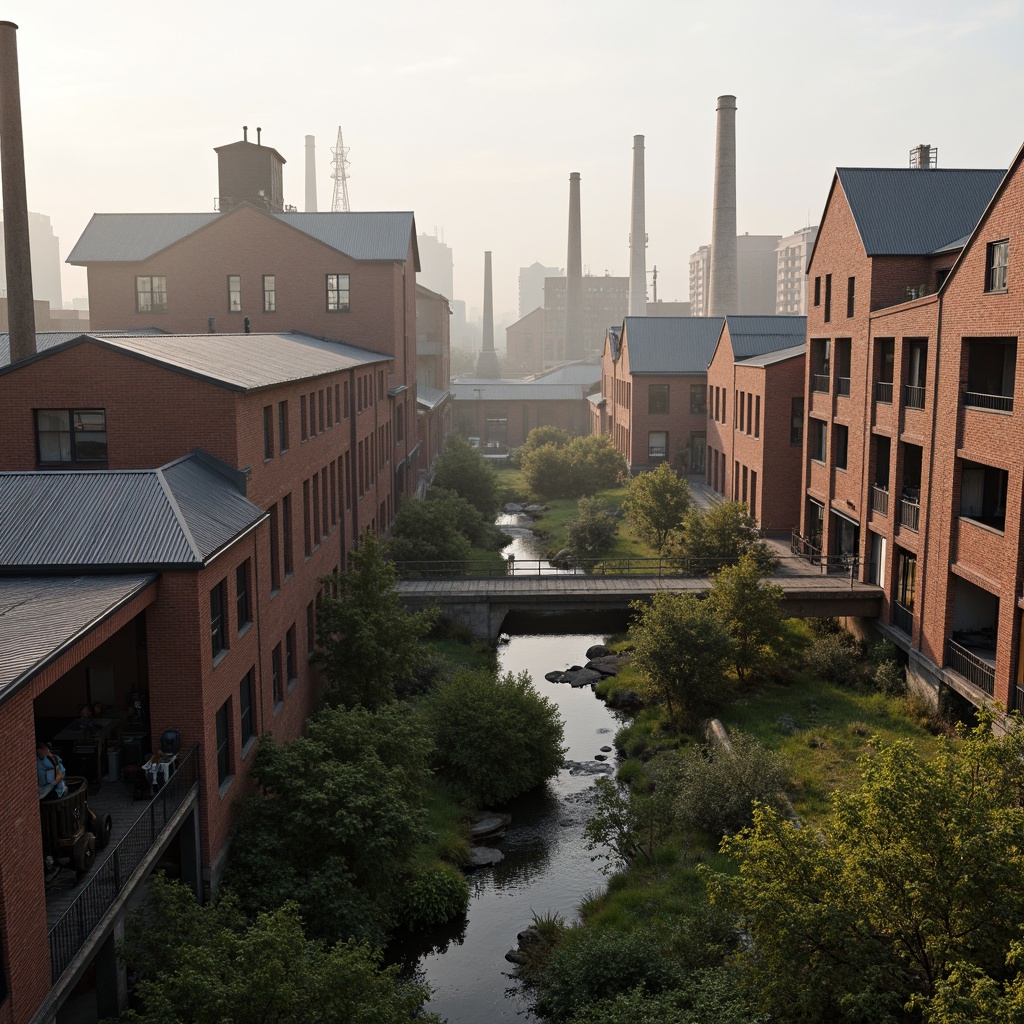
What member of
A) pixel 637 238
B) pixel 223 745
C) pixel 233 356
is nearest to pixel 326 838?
pixel 223 745

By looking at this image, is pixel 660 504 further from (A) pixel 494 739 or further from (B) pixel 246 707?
(B) pixel 246 707

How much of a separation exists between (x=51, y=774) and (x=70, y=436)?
8.47 meters

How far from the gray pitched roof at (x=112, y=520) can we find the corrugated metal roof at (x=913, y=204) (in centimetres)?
2296

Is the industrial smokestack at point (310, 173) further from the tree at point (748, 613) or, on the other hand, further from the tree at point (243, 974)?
the tree at point (243, 974)

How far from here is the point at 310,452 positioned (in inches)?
1062

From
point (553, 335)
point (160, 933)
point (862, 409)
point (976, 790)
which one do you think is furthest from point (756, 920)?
point (553, 335)

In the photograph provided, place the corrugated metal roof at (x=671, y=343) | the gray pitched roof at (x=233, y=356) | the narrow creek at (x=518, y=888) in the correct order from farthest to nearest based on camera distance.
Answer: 1. the corrugated metal roof at (x=671, y=343)
2. the gray pitched roof at (x=233, y=356)
3. the narrow creek at (x=518, y=888)

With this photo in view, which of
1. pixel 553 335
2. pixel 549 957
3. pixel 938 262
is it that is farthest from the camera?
pixel 553 335

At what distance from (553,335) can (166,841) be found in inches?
5911

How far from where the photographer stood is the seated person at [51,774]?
43.4ft

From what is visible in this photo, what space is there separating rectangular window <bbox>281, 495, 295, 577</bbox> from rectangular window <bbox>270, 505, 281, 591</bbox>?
920 mm

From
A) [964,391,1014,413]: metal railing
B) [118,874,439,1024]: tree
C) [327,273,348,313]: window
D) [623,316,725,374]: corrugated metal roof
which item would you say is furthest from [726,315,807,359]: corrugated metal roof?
[118,874,439,1024]: tree

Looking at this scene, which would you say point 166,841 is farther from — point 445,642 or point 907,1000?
point 445,642

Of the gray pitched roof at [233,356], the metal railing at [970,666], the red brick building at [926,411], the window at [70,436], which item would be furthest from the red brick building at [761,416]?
the window at [70,436]
